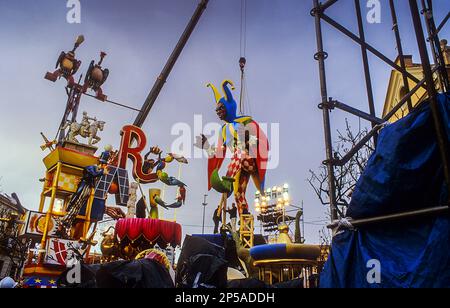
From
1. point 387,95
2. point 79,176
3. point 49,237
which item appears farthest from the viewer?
point 387,95

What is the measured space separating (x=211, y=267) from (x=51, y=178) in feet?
60.1

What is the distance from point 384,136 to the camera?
2.98 meters

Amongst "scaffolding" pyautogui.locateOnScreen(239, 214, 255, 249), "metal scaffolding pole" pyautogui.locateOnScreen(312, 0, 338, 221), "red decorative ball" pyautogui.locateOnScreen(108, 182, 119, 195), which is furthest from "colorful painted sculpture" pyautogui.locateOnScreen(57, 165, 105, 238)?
"metal scaffolding pole" pyautogui.locateOnScreen(312, 0, 338, 221)

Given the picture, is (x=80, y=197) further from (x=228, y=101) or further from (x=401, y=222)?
(x=401, y=222)

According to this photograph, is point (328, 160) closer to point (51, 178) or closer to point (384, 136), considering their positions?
point (384, 136)

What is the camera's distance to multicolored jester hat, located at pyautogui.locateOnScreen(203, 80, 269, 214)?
55.4 feet

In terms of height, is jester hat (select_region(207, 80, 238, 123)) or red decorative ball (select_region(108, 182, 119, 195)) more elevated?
jester hat (select_region(207, 80, 238, 123))

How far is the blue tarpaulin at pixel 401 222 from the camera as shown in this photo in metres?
2.49

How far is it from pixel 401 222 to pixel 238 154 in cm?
1442

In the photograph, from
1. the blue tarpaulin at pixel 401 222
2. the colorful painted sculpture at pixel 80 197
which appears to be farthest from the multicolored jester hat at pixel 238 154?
the blue tarpaulin at pixel 401 222

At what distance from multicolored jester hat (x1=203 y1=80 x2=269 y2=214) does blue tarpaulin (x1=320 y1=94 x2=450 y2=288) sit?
43.6 feet

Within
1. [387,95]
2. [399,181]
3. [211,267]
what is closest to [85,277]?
[211,267]

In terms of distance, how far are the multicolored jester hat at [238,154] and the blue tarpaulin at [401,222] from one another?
1329 cm

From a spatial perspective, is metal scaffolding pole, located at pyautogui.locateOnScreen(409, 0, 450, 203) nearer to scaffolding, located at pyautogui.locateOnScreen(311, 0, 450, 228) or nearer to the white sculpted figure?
scaffolding, located at pyautogui.locateOnScreen(311, 0, 450, 228)
